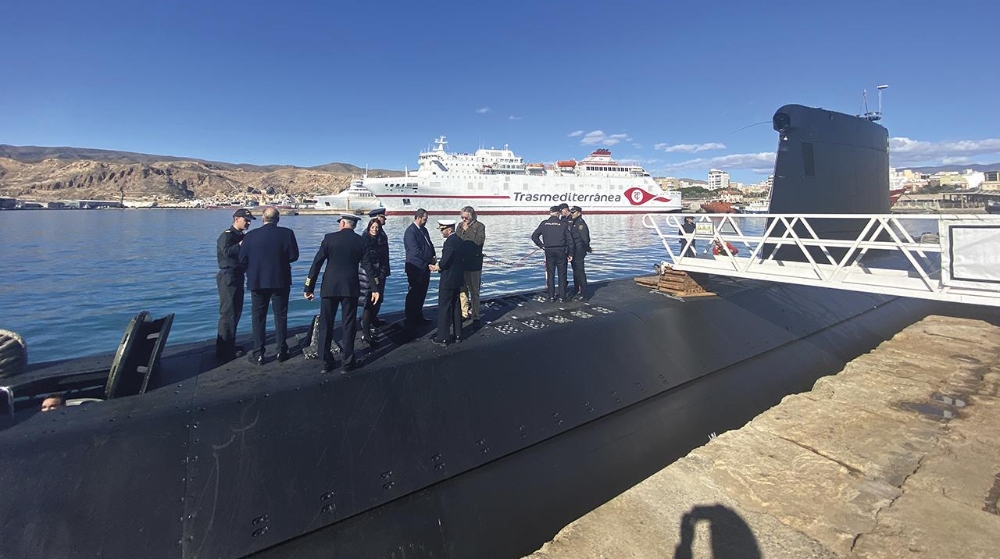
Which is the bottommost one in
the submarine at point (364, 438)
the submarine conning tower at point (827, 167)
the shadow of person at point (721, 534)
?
the shadow of person at point (721, 534)

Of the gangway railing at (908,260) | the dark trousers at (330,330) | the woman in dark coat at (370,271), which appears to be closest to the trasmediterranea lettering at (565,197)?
the gangway railing at (908,260)

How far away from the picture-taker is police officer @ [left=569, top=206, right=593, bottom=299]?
837 centimetres

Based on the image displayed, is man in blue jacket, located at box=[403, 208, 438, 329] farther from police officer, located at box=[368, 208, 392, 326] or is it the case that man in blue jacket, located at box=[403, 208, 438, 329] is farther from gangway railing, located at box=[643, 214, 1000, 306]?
gangway railing, located at box=[643, 214, 1000, 306]

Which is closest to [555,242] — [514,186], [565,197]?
[514,186]

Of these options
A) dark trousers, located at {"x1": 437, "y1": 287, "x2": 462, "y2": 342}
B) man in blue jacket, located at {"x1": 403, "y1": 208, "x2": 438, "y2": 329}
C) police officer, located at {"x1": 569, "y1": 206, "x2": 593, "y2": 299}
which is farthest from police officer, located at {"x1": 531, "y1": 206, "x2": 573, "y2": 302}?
dark trousers, located at {"x1": 437, "y1": 287, "x2": 462, "y2": 342}

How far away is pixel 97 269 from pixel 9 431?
18920mm

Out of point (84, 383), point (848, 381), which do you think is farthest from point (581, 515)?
point (848, 381)

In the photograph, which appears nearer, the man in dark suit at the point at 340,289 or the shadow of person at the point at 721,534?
the shadow of person at the point at 721,534

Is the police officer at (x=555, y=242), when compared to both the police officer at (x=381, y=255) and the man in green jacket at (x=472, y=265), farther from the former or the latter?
the police officer at (x=381, y=255)

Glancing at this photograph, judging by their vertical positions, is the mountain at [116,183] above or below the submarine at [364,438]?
above

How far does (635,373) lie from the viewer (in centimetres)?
622

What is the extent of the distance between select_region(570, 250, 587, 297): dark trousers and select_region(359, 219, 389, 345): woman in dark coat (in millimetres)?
3641

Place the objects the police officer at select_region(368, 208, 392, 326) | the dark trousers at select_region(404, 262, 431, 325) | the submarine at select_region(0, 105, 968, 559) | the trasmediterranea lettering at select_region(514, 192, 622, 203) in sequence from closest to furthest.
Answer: the submarine at select_region(0, 105, 968, 559)
the police officer at select_region(368, 208, 392, 326)
the dark trousers at select_region(404, 262, 431, 325)
the trasmediterranea lettering at select_region(514, 192, 622, 203)

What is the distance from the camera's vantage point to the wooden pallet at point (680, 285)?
8773 millimetres
